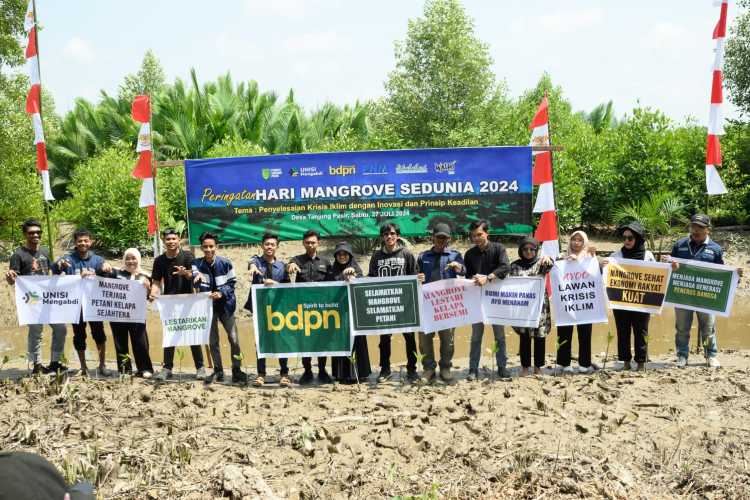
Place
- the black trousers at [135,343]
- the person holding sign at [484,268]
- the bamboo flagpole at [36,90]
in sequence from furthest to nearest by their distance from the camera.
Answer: the bamboo flagpole at [36,90] → the black trousers at [135,343] → the person holding sign at [484,268]

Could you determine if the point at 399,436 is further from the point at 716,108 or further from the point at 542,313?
the point at 716,108

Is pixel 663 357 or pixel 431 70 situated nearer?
pixel 663 357

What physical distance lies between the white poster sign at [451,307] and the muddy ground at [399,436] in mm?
740

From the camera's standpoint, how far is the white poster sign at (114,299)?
912cm

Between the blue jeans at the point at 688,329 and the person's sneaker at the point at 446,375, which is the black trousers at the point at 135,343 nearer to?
the person's sneaker at the point at 446,375

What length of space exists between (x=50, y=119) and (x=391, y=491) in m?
41.9

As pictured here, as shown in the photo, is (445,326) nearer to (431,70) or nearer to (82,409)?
(82,409)

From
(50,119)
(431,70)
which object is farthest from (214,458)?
(50,119)

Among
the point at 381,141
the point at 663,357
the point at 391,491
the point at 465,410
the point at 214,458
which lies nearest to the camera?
the point at 391,491

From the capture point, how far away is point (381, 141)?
77.8 ft

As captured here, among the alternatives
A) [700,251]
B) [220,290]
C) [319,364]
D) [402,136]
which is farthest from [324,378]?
[402,136]

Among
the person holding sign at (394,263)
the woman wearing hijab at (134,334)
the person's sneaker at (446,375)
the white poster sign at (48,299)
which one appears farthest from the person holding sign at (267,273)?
the white poster sign at (48,299)

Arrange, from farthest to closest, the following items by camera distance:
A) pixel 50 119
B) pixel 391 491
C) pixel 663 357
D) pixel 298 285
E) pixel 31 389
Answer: pixel 50 119 → pixel 663 357 → pixel 298 285 → pixel 31 389 → pixel 391 491

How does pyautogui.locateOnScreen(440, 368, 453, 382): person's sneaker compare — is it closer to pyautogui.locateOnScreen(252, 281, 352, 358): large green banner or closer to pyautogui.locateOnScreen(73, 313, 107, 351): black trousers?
pyautogui.locateOnScreen(252, 281, 352, 358): large green banner
